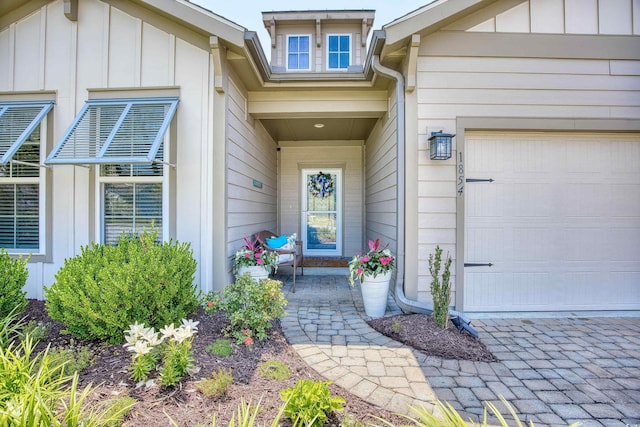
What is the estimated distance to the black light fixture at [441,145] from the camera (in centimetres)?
352

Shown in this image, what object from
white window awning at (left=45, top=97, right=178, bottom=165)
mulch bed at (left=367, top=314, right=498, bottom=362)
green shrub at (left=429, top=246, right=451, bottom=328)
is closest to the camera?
mulch bed at (left=367, top=314, right=498, bottom=362)

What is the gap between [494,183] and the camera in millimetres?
3793

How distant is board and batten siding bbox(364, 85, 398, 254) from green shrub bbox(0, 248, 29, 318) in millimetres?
3953

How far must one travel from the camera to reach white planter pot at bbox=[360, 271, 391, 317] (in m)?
3.54

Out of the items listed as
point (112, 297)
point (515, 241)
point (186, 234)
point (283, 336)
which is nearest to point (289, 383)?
point (283, 336)

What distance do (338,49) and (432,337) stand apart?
7.57m

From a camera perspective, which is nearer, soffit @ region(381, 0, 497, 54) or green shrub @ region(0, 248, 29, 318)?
green shrub @ region(0, 248, 29, 318)

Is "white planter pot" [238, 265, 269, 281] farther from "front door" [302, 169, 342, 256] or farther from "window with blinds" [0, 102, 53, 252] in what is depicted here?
"front door" [302, 169, 342, 256]

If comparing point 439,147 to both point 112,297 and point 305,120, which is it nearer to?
point 305,120

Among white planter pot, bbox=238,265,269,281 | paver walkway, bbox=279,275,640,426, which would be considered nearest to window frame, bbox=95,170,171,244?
white planter pot, bbox=238,265,269,281

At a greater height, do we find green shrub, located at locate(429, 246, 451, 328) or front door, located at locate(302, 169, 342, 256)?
front door, located at locate(302, 169, 342, 256)

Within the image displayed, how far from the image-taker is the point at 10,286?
9.33ft

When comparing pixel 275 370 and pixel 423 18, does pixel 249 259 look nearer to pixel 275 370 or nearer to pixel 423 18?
pixel 275 370

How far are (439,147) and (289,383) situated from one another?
2.79m
